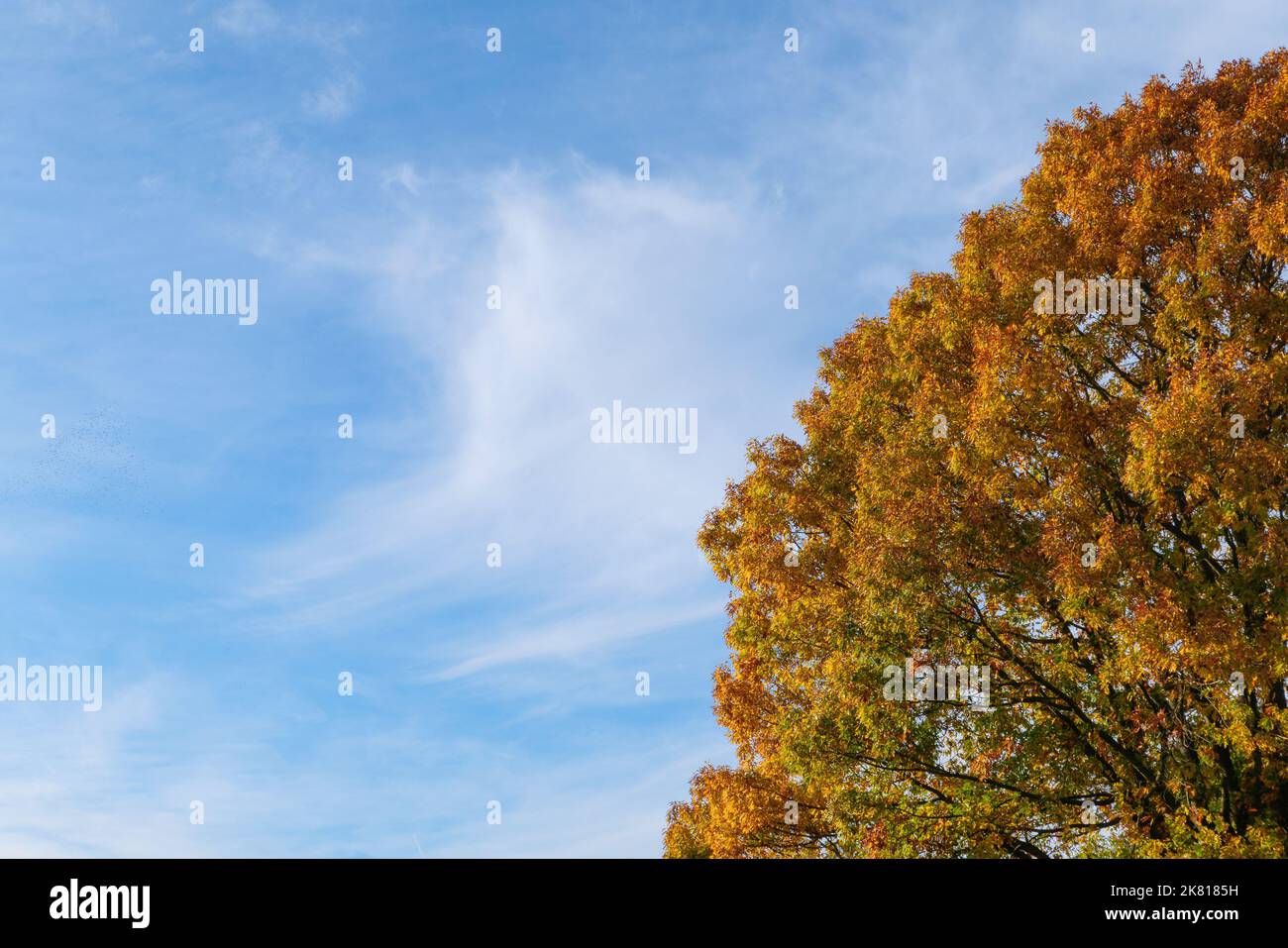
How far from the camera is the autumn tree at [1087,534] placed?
1458cm

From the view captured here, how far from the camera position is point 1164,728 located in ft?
50.9

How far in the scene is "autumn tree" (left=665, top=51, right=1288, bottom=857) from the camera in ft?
47.8

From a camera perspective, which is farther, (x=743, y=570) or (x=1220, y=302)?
(x=743, y=570)

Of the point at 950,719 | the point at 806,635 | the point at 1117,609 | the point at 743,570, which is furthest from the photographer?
the point at 743,570

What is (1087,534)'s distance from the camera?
15.3m

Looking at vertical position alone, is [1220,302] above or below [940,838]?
above

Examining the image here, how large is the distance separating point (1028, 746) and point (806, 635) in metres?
3.79

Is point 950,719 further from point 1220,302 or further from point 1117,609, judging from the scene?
point 1220,302

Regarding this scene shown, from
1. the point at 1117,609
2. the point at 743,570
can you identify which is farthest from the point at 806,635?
the point at 1117,609
